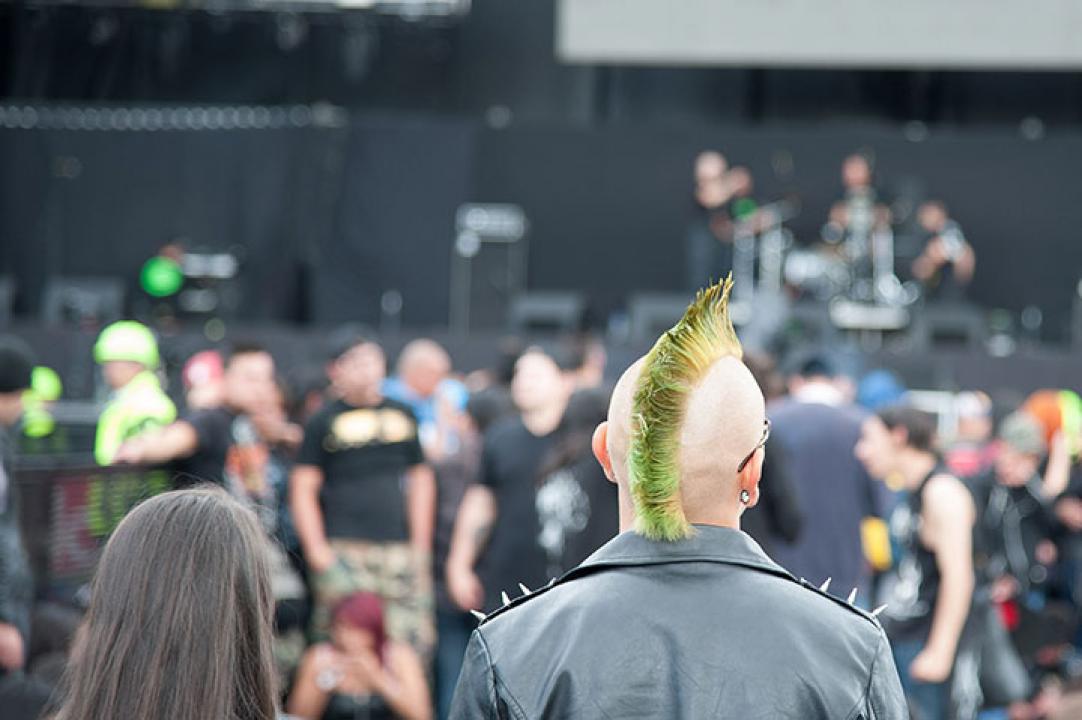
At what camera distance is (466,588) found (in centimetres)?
620

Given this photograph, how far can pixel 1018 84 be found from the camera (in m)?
18.0

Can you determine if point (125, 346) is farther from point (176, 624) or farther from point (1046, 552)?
point (176, 624)

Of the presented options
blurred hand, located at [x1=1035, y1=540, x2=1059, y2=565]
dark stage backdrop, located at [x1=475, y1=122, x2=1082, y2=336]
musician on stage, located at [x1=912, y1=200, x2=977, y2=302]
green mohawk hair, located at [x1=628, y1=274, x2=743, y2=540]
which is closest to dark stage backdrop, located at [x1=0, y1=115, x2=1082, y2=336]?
dark stage backdrop, located at [x1=475, y1=122, x2=1082, y2=336]

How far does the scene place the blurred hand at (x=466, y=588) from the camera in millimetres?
6164

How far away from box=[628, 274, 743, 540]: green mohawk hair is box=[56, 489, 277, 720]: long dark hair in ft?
1.66

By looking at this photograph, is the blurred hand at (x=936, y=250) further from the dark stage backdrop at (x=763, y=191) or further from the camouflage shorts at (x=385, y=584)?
the camouflage shorts at (x=385, y=584)

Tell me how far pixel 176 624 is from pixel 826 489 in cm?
370

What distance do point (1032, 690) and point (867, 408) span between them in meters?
2.74

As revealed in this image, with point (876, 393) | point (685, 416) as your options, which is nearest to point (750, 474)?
point (685, 416)

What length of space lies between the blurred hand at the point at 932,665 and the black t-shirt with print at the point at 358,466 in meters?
1.95

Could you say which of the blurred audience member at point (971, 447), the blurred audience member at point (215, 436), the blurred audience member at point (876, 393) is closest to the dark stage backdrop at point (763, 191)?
the blurred audience member at point (876, 393)

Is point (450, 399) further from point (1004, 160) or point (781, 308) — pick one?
point (1004, 160)

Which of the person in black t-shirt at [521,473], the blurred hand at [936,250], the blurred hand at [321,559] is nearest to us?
the person in black t-shirt at [521,473]

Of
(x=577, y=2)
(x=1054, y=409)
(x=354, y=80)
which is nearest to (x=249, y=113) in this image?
(x=354, y=80)
